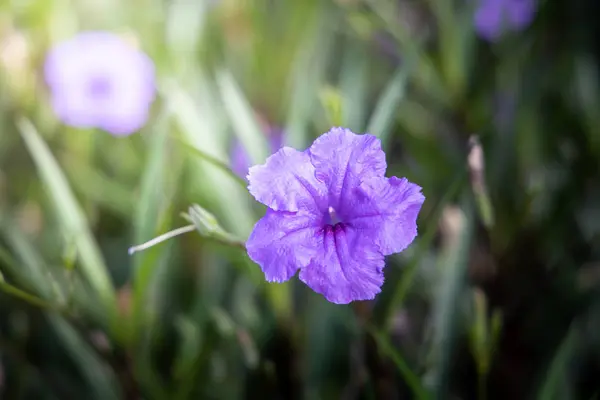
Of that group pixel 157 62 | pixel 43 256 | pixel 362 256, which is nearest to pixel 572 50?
pixel 157 62

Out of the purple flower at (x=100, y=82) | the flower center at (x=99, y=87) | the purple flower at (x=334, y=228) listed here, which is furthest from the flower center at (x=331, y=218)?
the flower center at (x=99, y=87)

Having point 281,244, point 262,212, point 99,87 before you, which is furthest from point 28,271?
point 99,87

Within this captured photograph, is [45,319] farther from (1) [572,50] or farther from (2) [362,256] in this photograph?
(1) [572,50]

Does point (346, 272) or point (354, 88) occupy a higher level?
point (354, 88)

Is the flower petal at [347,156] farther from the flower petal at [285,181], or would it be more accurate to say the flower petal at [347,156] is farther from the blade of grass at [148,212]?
the blade of grass at [148,212]

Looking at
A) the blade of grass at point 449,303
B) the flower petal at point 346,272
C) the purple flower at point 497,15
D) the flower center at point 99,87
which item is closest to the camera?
the flower petal at point 346,272

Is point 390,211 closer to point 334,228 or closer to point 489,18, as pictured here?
point 334,228
